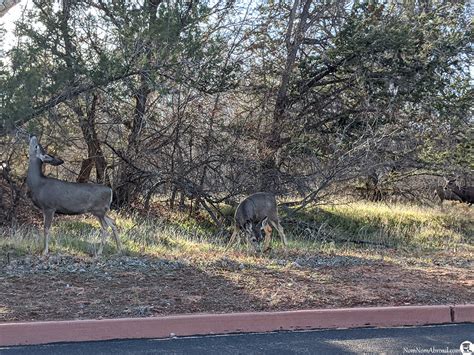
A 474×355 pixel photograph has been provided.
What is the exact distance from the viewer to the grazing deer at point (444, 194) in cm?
2340

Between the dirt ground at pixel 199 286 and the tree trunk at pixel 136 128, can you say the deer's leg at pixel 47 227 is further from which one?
the tree trunk at pixel 136 128

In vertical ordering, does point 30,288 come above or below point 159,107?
below

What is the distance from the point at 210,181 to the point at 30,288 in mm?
9575

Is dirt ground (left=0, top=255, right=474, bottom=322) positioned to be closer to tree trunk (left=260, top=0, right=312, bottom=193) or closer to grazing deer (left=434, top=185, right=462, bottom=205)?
tree trunk (left=260, top=0, right=312, bottom=193)

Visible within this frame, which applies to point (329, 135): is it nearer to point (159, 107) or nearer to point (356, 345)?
point (159, 107)

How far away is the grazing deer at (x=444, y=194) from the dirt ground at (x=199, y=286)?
1410 cm

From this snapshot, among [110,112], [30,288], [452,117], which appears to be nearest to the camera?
[30,288]

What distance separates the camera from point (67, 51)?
37.9ft

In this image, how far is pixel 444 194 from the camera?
24.1 metres

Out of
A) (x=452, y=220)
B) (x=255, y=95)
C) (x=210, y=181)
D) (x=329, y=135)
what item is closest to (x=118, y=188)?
(x=210, y=181)

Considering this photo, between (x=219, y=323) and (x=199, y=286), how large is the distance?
145 centimetres

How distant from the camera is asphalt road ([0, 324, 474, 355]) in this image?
223 inches

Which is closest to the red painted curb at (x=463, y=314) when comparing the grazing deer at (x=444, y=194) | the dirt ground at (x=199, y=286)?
the dirt ground at (x=199, y=286)

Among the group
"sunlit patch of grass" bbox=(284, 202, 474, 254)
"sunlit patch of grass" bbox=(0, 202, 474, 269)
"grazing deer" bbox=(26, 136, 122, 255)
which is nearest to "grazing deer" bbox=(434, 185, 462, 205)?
"sunlit patch of grass" bbox=(0, 202, 474, 269)
